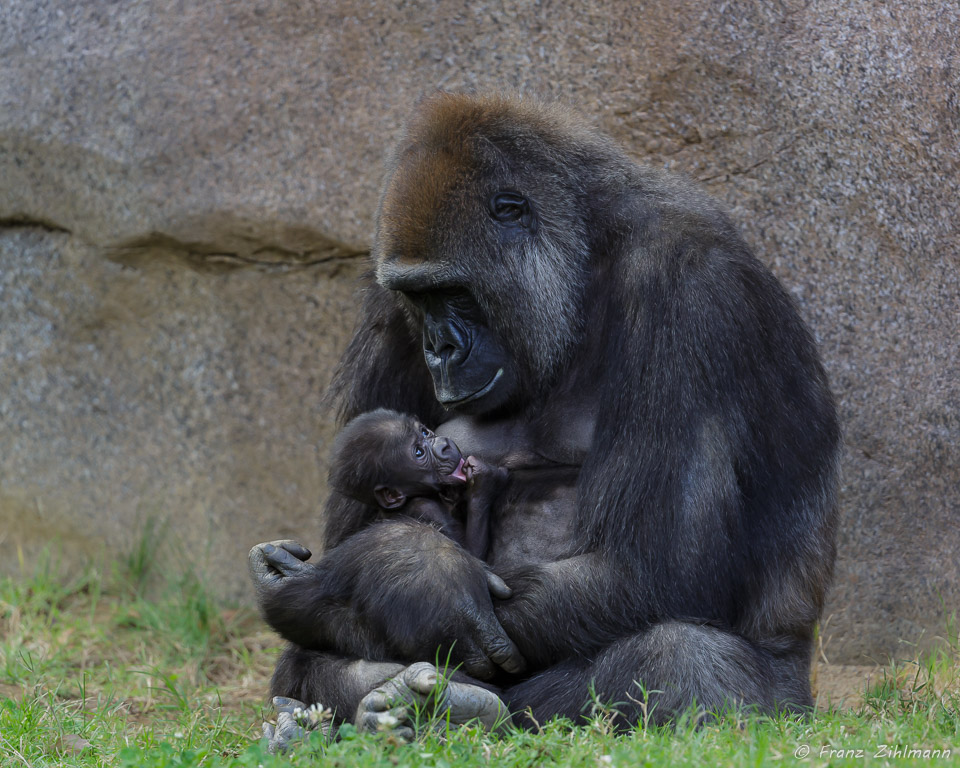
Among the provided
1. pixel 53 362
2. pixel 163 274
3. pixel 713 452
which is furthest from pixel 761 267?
pixel 53 362

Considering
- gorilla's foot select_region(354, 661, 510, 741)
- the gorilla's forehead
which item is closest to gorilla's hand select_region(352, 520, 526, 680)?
gorilla's foot select_region(354, 661, 510, 741)

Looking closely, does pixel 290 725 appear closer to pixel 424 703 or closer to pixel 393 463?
pixel 424 703

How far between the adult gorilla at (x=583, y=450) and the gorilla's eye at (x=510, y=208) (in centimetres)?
1

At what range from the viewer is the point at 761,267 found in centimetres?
373

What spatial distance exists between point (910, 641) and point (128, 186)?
3.86m

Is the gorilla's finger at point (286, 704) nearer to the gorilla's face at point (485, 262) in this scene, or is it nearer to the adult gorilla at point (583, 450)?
the adult gorilla at point (583, 450)

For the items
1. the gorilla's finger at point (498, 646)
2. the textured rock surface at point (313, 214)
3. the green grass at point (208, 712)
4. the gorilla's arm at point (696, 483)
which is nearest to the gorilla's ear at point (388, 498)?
the gorilla's arm at point (696, 483)

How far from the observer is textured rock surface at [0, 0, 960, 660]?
454 centimetres

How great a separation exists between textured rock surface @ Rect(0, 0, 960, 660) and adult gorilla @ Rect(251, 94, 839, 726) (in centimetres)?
90

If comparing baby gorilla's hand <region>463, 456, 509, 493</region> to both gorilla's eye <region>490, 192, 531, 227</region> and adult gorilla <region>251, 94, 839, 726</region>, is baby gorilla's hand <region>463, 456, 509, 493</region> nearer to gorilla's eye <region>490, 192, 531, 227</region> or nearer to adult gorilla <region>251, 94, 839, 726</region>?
adult gorilla <region>251, 94, 839, 726</region>

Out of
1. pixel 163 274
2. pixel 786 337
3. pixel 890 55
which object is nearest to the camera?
pixel 786 337

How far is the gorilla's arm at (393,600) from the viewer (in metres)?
3.31

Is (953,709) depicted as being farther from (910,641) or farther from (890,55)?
(890,55)

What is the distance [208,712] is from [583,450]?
1.72 m
